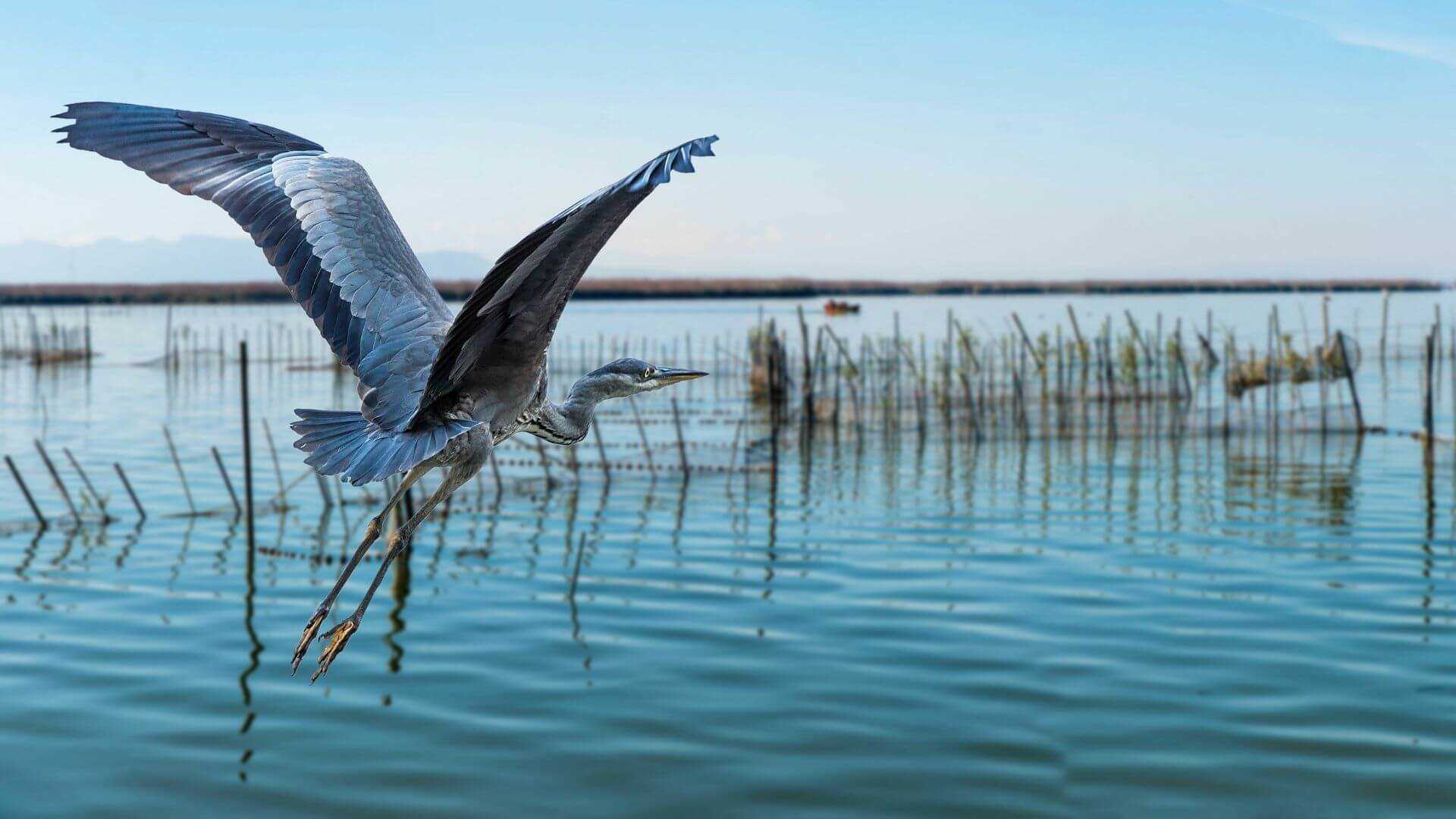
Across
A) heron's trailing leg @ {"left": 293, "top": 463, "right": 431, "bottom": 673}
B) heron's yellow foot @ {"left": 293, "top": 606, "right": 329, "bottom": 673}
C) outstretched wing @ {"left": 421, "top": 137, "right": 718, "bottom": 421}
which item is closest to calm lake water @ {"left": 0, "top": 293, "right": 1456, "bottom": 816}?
heron's trailing leg @ {"left": 293, "top": 463, "right": 431, "bottom": 673}

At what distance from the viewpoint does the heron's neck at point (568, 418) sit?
15.6 ft

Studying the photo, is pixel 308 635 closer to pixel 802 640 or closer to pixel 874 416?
pixel 802 640

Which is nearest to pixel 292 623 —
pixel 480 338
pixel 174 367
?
pixel 480 338

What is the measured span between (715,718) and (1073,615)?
3.85 meters

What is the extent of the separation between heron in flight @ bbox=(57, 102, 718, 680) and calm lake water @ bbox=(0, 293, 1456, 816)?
427 centimetres

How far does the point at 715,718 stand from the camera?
9570 mm

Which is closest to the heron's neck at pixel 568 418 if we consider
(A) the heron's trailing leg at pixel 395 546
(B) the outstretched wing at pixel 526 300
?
(B) the outstretched wing at pixel 526 300

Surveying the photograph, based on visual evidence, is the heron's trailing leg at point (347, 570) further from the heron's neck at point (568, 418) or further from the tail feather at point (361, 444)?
the heron's neck at point (568, 418)

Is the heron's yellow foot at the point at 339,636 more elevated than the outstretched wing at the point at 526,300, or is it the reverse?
the outstretched wing at the point at 526,300

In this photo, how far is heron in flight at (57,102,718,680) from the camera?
400cm

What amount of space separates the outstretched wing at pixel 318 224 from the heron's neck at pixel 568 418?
43 centimetres

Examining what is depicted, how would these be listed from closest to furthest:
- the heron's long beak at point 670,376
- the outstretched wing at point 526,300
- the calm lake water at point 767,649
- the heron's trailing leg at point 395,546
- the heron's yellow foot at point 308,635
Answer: the outstretched wing at point 526,300 < the heron's yellow foot at point 308,635 < the heron's trailing leg at point 395,546 < the heron's long beak at point 670,376 < the calm lake water at point 767,649

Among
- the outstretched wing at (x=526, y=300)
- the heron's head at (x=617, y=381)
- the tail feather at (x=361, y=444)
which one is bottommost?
the tail feather at (x=361, y=444)

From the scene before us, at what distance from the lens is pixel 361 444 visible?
436 centimetres
